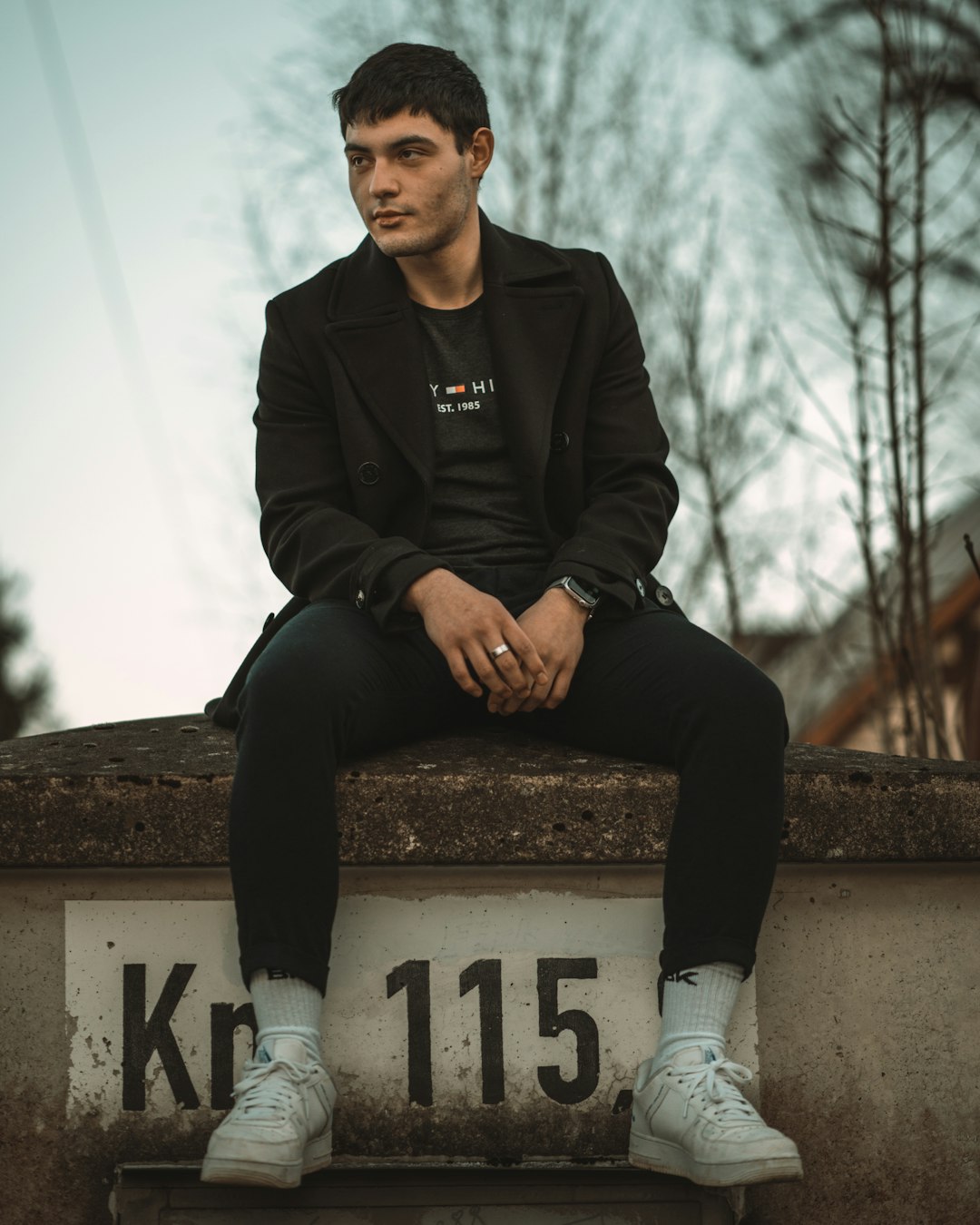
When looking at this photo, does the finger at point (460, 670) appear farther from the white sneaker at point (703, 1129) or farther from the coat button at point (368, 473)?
the white sneaker at point (703, 1129)

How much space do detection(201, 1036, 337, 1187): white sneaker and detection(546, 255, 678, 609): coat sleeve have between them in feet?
3.12

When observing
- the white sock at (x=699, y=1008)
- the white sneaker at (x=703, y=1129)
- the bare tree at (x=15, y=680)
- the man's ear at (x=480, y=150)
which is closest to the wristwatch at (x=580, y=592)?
the white sock at (x=699, y=1008)

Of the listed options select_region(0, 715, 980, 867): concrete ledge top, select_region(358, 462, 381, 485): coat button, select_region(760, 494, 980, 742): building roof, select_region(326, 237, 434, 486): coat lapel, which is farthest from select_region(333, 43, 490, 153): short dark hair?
select_region(760, 494, 980, 742): building roof

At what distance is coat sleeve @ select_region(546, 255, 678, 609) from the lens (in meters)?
2.56

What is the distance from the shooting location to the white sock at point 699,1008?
2162mm

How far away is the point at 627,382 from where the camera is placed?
290 centimetres

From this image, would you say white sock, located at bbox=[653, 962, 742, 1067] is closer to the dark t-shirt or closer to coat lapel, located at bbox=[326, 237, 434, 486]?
the dark t-shirt

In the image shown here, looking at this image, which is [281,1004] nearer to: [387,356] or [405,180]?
[387,356]

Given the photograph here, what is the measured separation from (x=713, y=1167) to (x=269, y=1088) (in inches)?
25.3

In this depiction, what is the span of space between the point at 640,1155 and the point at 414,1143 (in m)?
0.45

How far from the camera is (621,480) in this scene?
2.80 meters

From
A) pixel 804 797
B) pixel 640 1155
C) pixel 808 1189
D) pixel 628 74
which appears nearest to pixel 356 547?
pixel 804 797

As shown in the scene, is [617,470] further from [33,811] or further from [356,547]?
[33,811]

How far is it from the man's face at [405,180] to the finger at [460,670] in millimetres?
849
